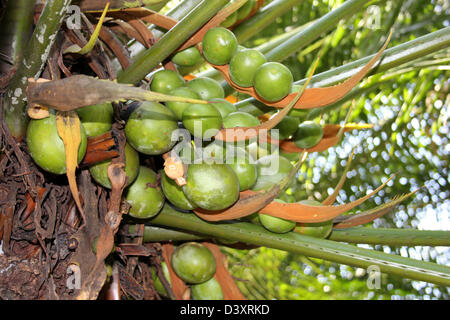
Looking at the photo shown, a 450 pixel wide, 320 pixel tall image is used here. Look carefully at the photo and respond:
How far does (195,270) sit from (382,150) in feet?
3.25

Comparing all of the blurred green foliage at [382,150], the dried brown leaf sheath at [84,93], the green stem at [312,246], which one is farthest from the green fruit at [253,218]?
the blurred green foliage at [382,150]

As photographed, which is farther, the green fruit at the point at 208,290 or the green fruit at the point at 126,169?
the green fruit at the point at 208,290

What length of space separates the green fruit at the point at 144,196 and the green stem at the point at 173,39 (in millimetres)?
159

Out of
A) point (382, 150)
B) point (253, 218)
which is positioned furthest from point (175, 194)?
point (382, 150)

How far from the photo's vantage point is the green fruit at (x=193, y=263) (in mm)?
930

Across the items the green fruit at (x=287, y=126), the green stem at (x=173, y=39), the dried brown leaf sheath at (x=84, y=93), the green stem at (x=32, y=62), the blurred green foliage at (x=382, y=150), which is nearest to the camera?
the dried brown leaf sheath at (x=84, y=93)

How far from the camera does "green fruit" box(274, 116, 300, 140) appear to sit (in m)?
0.92

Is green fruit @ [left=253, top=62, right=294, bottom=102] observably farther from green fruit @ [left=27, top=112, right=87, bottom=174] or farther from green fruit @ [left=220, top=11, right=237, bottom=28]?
green fruit @ [left=27, top=112, right=87, bottom=174]

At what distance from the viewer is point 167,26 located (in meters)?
0.89

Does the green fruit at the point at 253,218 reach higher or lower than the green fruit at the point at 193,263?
higher

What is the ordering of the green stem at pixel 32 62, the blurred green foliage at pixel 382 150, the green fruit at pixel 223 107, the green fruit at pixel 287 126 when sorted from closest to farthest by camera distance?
1. the green stem at pixel 32 62
2. the green fruit at pixel 223 107
3. the green fruit at pixel 287 126
4. the blurred green foliage at pixel 382 150

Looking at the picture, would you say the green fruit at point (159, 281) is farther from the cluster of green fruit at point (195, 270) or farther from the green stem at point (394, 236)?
the green stem at point (394, 236)

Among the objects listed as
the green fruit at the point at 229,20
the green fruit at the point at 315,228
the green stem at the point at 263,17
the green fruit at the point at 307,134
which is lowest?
→ the green fruit at the point at 315,228

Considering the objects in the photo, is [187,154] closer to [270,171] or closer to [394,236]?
[270,171]
